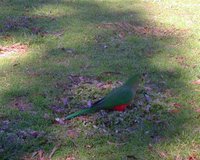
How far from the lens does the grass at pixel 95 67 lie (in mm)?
3421

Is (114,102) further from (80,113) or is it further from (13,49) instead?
(13,49)

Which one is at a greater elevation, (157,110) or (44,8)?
(157,110)

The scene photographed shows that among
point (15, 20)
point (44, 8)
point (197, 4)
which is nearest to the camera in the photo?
point (15, 20)

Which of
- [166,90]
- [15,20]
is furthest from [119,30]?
[166,90]

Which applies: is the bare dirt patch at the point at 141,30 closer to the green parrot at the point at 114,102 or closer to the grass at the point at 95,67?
the grass at the point at 95,67

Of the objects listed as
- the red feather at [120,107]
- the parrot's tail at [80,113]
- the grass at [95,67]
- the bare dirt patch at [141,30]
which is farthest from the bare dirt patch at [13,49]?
the red feather at [120,107]

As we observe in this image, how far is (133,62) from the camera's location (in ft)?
16.6

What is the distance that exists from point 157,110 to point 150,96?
268mm

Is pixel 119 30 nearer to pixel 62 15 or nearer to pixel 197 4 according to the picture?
pixel 62 15

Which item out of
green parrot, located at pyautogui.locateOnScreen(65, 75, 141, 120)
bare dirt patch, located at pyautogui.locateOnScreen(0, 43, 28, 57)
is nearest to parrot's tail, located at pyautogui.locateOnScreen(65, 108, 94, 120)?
green parrot, located at pyautogui.locateOnScreen(65, 75, 141, 120)

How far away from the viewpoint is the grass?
3.42 metres

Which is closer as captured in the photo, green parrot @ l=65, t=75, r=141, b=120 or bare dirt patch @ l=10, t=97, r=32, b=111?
green parrot @ l=65, t=75, r=141, b=120

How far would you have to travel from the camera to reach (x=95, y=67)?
4898 mm

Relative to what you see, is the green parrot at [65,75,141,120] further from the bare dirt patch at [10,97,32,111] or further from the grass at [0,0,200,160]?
the bare dirt patch at [10,97,32,111]
